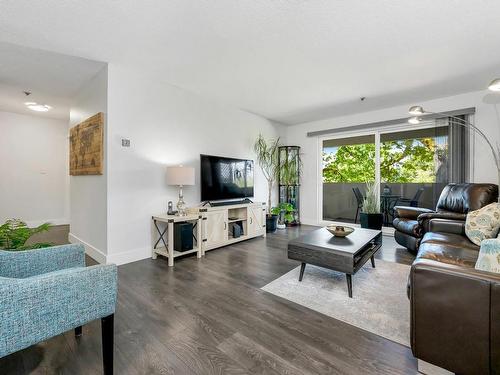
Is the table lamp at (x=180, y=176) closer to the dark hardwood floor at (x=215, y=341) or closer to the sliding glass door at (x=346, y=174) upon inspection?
the dark hardwood floor at (x=215, y=341)

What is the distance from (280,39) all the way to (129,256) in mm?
3146

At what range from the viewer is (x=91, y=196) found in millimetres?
3412

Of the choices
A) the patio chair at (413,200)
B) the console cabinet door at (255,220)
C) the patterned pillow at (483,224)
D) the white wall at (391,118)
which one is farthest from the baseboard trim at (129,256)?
the patio chair at (413,200)

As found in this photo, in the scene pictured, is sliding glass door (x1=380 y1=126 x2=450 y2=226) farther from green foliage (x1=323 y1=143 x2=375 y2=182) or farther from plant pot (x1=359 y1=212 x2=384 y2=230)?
plant pot (x1=359 y1=212 x2=384 y2=230)

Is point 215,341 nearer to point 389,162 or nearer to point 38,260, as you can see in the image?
point 38,260

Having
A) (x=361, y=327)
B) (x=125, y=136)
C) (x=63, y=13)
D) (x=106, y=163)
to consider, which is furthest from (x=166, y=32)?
(x=361, y=327)

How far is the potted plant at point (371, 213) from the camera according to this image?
4234mm

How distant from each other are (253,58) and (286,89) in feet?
3.70

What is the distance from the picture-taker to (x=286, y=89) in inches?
147

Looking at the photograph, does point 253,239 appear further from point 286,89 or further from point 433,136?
point 433,136

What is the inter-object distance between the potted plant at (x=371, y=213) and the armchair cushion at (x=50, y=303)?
4131mm

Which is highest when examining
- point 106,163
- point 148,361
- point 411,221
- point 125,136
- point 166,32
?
point 166,32

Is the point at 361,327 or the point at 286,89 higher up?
the point at 286,89

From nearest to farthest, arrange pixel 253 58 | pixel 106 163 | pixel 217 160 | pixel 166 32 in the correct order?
pixel 166 32 < pixel 253 58 < pixel 106 163 < pixel 217 160
